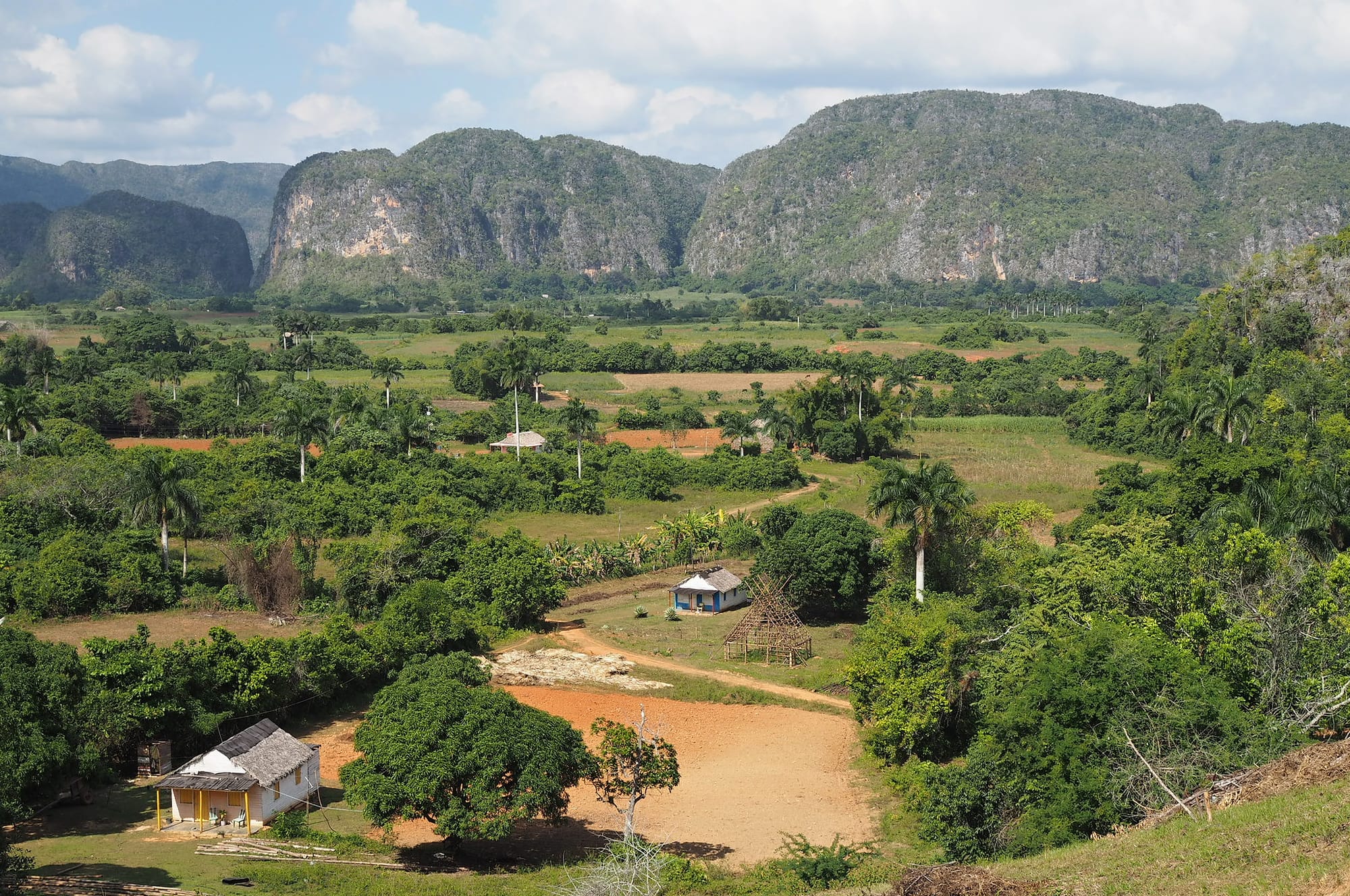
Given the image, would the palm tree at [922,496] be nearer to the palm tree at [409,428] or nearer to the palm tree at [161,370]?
the palm tree at [409,428]

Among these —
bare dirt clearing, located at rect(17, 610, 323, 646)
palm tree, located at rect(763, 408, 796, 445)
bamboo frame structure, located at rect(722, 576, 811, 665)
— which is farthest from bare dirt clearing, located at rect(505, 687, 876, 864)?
palm tree, located at rect(763, 408, 796, 445)

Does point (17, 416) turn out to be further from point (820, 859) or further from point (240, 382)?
point (820, 859)

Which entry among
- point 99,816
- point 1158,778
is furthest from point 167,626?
point 1158,778

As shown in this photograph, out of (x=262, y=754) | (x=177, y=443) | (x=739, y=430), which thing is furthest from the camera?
(x=177, y=443)

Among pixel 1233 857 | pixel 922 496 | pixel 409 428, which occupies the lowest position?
pixel 1233 857

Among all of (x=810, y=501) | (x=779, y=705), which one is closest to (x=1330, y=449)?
(x=810, y=501)

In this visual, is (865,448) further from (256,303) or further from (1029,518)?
(256,303)
